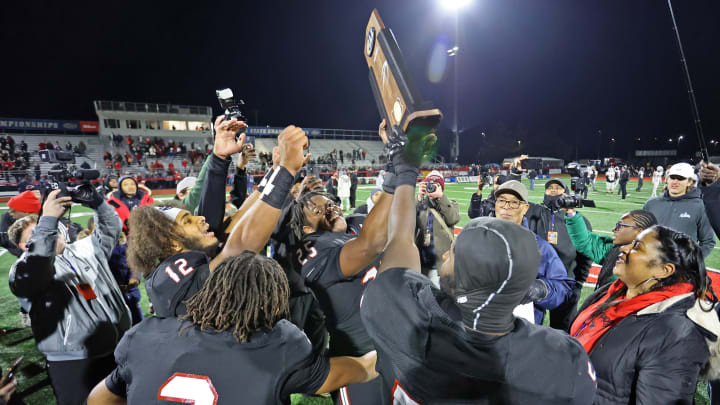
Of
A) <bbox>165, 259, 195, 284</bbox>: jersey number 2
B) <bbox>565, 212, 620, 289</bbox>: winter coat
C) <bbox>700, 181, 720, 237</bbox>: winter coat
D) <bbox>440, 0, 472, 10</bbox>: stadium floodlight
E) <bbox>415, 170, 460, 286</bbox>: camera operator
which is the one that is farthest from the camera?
<bbox>440, 0, 472, 10</bbox>: stadium floodlight

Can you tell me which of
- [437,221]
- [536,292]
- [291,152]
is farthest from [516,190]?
[291,152]

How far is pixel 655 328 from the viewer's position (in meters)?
1.73

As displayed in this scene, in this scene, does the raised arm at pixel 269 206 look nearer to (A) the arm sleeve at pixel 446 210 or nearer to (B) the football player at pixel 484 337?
(B) the football player at pixel 484 337

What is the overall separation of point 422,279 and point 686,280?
1638 mm

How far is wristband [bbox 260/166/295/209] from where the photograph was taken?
5.69 feet

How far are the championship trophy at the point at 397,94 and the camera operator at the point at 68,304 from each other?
2.19 metres

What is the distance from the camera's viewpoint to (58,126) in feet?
113

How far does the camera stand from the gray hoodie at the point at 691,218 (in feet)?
14.3

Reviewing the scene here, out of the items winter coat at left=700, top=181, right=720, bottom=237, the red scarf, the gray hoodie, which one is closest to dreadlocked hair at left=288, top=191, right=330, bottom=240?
the red scarf

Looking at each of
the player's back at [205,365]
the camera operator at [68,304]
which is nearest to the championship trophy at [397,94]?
the player's back at [205,365]

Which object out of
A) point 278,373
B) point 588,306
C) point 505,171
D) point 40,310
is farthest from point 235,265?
point 505,171

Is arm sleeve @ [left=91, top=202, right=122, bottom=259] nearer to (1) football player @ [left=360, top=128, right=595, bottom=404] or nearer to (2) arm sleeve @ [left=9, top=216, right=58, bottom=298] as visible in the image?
(2) arm sleeve @ [left=9, top=216, right=58, bottom=298]

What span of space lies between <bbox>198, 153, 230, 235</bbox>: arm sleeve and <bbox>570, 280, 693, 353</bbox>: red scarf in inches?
96.1

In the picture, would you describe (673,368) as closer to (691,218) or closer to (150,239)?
(150,239)
